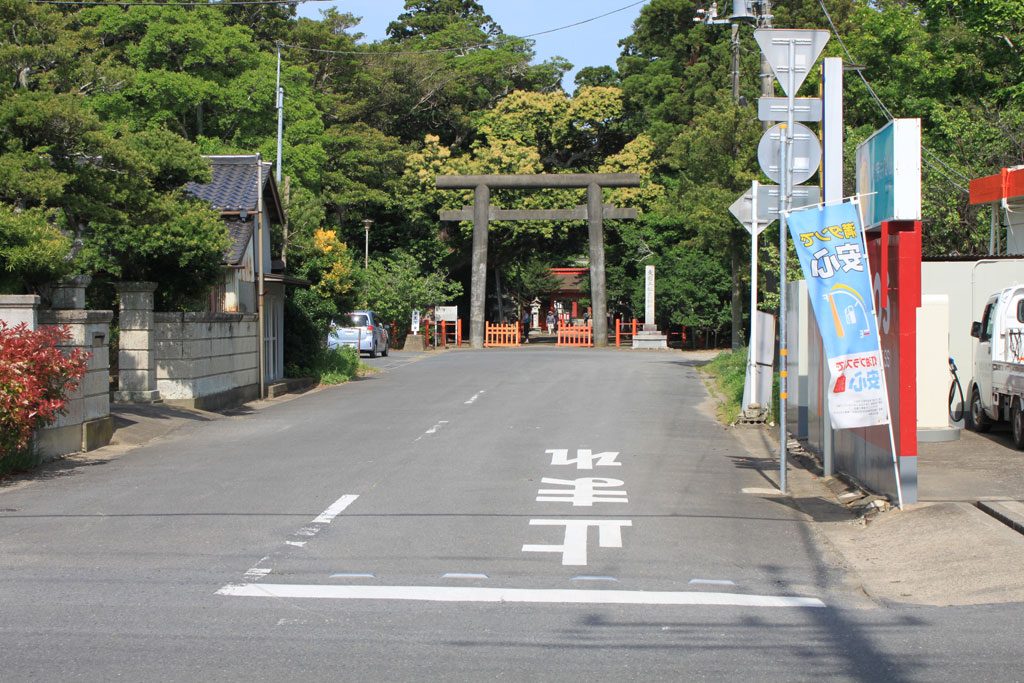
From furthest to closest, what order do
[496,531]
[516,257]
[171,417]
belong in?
[516,257]
[171,417]
[496,531]

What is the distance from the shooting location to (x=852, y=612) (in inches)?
265

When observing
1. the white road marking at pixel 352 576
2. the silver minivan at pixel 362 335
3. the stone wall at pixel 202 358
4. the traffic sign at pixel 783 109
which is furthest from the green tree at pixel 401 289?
the white road marking at pixel 352 576

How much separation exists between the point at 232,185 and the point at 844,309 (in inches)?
750

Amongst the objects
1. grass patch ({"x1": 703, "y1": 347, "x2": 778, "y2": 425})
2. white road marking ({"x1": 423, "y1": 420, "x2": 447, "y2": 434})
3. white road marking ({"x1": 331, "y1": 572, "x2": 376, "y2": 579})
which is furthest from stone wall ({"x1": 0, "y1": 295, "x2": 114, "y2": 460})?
grass patch ({"x1": 703, "y1": 347, "x2": 778, "y2": 425})

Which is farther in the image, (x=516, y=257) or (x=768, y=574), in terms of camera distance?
(x=516, y=257)

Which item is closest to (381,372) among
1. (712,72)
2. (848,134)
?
(848,134)

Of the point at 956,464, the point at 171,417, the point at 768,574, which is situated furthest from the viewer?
the point at 171,417

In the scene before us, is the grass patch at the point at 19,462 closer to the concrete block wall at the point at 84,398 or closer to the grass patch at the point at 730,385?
the concrete block wall at the point at 84,398

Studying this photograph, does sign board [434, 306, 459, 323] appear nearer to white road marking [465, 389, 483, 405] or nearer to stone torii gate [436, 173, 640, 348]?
stone torii gate [436, 173, 640, 348]

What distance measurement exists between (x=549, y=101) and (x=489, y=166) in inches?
198

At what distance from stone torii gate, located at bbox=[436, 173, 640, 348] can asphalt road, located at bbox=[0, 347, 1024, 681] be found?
104ft

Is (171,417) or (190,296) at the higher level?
(190,296)

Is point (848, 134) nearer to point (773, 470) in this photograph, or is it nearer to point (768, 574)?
point (773, 470)

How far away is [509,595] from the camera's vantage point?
6.89 meters
